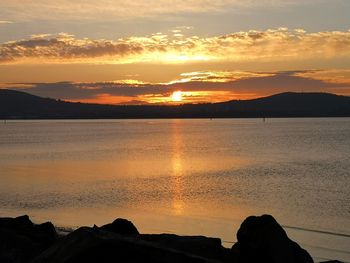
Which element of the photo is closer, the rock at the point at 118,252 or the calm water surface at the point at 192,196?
the rock at the point at 118,252

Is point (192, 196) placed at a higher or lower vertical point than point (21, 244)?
lower

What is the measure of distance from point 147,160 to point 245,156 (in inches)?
580

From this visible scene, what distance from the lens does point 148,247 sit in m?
10.7

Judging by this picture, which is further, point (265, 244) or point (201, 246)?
point (201, 246)

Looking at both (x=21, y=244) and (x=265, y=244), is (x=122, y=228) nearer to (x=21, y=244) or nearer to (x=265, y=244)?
(x=21, y=244)

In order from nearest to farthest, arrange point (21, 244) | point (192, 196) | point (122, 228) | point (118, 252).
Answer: point (118, 252) → point (21, 244) → point (122, 228) → point (192, 196)

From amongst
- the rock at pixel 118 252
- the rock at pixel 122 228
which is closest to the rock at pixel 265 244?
the rock at pixel 118 252

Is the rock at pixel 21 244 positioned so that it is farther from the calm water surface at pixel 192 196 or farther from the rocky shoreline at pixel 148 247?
the calm water surface at pixel 192 196

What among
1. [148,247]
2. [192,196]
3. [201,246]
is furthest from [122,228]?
[192,196]

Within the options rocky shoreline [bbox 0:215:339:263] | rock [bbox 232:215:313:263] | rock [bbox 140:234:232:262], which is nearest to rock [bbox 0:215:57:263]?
rocky shoreline [bbox 0:215:339:263]

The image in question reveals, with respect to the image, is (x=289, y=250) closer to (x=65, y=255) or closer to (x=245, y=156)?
(x=65, y=255)

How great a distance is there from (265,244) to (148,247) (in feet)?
9.49

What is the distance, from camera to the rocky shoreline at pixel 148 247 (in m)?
10.6

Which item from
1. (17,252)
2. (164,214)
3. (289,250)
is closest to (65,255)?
(17,252)
